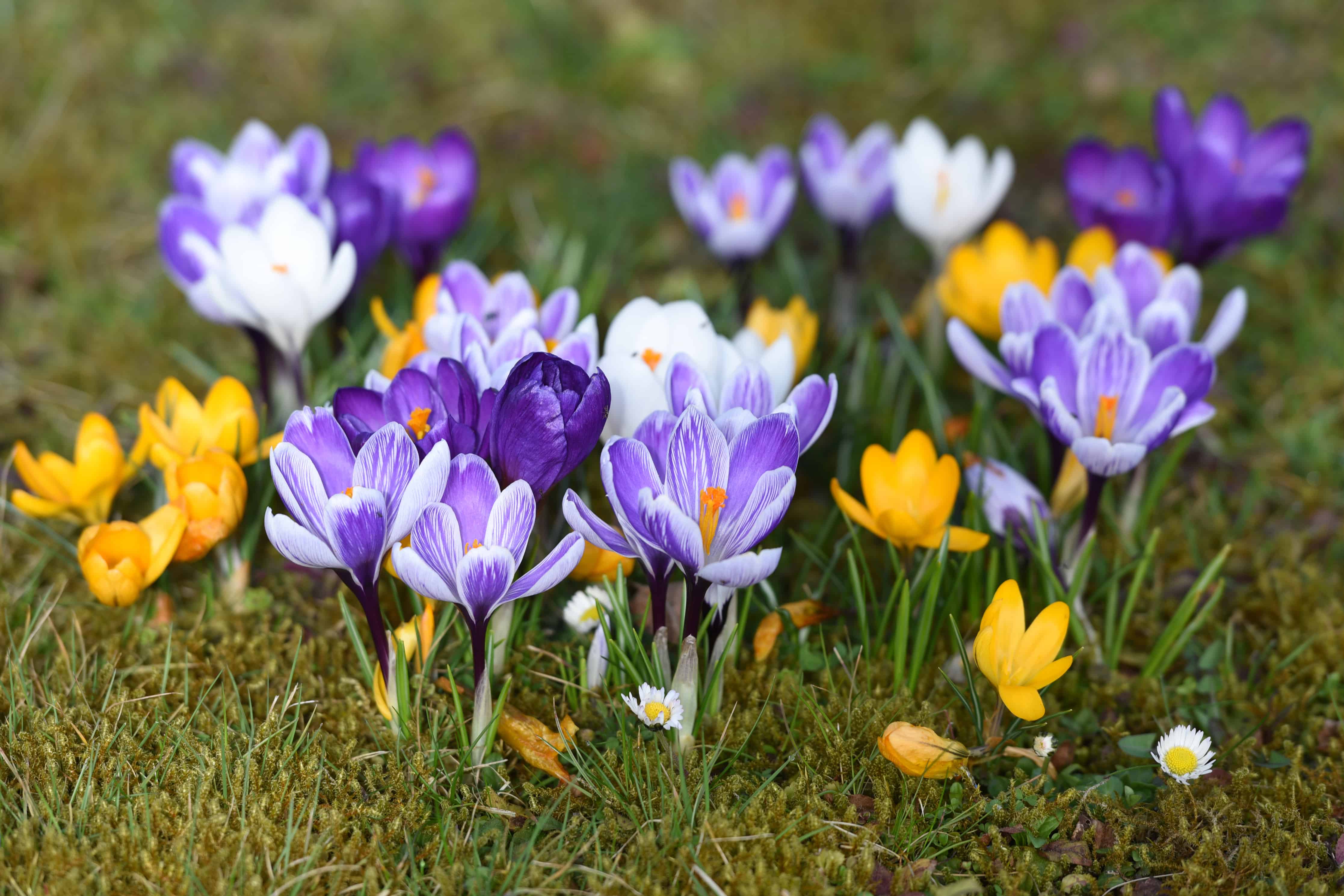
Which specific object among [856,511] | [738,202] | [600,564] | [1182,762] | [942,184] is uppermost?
[942,184]

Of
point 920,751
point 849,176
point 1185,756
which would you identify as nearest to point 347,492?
point 920,751

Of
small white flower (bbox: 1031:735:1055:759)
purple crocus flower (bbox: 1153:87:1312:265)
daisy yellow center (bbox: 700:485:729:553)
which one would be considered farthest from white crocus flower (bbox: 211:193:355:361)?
purple crocus flower (bbox: 1153:87:1312:265)

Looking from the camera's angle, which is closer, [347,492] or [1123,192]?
[347,492]

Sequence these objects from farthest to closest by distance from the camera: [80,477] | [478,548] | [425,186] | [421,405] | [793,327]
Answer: [425,186]
[793,327]
[80,477]
[421,405]
[478,548]

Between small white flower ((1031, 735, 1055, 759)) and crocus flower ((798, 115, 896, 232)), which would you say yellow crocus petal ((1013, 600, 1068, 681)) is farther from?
crocus flower ((798, 115, 896, 232))

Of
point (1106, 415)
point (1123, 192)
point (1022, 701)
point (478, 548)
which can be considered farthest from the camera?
point (1123, 192)

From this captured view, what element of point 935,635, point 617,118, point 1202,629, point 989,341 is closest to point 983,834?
point 935,635

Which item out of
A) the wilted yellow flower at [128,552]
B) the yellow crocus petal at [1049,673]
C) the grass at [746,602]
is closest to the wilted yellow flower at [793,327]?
the grass at [746,602]

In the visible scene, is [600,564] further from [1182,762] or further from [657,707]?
[1182,762]

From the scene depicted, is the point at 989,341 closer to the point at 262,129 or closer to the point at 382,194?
the point at 382,194
